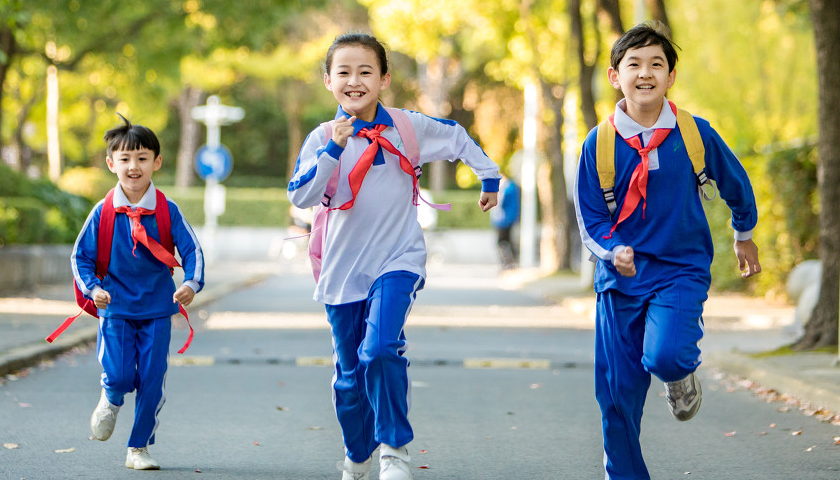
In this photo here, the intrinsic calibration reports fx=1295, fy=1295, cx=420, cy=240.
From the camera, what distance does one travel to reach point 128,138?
19.3 ft

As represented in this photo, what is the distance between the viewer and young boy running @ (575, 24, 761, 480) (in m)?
4.79

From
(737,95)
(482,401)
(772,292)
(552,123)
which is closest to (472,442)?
(482,401)

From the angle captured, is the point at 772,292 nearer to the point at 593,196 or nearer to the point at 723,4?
the point at 593,196

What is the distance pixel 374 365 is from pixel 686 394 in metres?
1.18

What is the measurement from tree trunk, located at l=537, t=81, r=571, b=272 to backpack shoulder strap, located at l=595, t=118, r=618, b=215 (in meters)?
19.8

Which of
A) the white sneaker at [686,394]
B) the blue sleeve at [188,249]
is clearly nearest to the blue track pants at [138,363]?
the blue sleeve at [188,249]

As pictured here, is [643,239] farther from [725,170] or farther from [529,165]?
[529,165]

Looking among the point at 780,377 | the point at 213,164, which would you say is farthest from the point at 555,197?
the point at 780,377

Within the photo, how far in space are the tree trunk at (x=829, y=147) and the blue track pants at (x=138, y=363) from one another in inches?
246

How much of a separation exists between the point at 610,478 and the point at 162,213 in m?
2.38

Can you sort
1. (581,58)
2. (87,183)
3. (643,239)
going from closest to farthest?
(643,239) → (581,58) → (87,183)

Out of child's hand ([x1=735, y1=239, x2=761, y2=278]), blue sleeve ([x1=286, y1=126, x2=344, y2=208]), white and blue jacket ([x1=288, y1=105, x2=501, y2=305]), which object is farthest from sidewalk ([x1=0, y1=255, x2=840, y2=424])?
blue sleeve ([x1=286, y1=126, x2=344, y2=208])

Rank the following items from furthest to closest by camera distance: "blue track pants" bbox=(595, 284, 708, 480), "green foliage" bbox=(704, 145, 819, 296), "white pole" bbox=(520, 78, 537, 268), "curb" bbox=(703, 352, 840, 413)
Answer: "white pole" bbox=(520, 78, 537, 268), "green foliage" bbox=(704, 145, 819, 296), "curb" bbox=(703, 352, 840, 413), "blue track pants" bbox=(595, 284, 708, 480)

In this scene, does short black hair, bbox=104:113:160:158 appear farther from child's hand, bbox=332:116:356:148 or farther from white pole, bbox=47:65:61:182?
white pole, bbox=47:65:61:182
